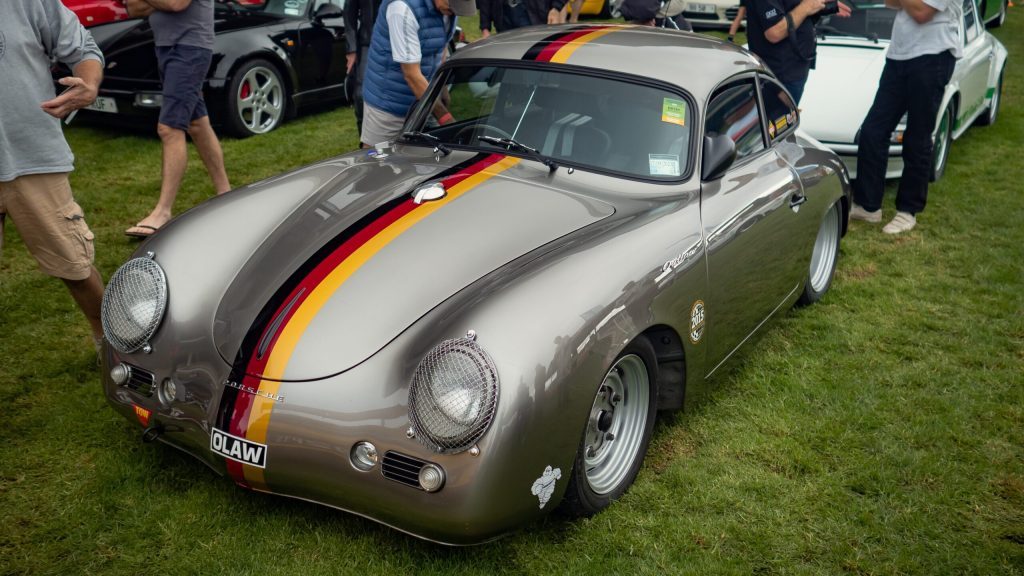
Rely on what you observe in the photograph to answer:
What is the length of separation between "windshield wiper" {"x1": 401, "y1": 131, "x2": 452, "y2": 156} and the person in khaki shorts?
133cm

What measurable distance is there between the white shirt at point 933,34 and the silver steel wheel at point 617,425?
3.77m

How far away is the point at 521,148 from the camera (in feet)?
12.9

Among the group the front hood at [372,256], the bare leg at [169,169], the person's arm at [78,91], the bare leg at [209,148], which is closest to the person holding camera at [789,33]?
the front hood at [372,256]

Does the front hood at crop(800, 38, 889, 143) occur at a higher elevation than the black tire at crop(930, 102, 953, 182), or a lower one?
higher

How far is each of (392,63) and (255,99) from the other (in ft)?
10.2

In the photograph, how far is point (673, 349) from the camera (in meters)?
3.46

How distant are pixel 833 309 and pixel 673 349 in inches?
80.4

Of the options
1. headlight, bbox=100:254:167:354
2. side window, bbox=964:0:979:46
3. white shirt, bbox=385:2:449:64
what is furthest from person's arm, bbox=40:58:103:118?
side window, bbox=964:0:979:46

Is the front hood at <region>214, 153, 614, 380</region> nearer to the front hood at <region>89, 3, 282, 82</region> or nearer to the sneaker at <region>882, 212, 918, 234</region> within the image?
the sneaker at <region>882, 212, 918, 234</region>

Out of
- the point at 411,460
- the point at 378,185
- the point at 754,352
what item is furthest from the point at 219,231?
the point at 754,352

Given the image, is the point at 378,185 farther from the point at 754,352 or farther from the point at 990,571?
the point at 990,571

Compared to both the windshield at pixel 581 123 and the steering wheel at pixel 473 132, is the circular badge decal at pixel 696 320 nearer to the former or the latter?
the windshield at pixel 581 123

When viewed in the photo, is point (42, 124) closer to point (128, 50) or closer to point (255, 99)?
point (128, 50)

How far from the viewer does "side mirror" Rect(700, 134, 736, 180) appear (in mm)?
3775
